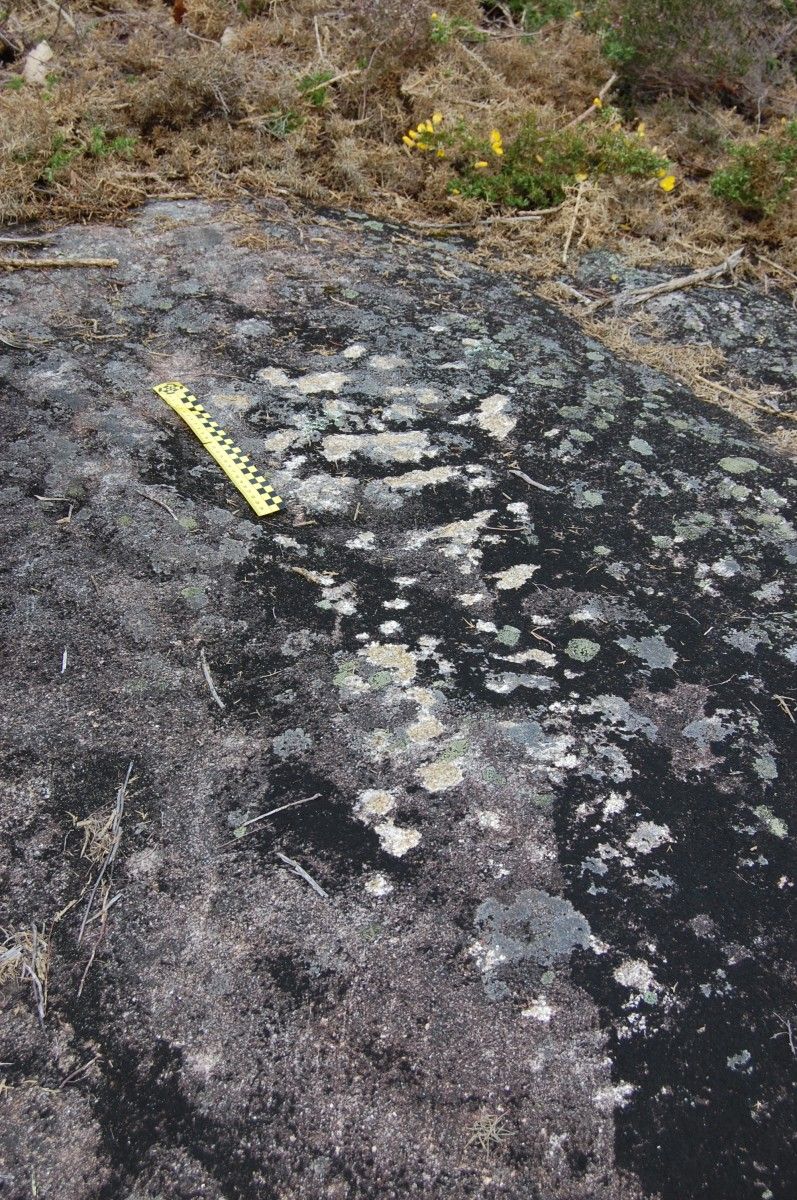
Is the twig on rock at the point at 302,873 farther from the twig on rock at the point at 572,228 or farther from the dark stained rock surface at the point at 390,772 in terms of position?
the twig on rock at the point at 572,228

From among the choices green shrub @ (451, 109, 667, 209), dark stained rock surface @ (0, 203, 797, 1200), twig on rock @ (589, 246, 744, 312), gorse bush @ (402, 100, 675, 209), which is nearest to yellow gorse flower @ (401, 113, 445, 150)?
gorse bush @ (402, 100, 675, 209)

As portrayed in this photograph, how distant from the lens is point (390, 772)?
2.13 metres

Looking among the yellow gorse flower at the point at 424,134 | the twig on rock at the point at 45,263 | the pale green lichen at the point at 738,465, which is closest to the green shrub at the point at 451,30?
the yellow gorse flower at the point at 424,134

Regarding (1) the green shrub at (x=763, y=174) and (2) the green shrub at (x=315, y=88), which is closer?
(1) the green shrub at (x=763, y=174)

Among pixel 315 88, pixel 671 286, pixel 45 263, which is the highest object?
pixel 315 88

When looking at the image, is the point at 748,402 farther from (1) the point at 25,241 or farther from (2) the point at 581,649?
(1) the point at 25,241

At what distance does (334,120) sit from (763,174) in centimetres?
221

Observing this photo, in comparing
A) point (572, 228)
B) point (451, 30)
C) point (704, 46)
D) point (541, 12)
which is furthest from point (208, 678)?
point (541, 12)

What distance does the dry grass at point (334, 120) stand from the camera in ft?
13.9

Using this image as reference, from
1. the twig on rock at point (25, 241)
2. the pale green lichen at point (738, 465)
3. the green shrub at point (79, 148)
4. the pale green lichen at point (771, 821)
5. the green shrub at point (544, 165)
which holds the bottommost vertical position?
A: the pale green lichen at point (771, 821)

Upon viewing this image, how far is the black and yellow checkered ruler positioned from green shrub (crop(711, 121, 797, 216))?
10.1 feet

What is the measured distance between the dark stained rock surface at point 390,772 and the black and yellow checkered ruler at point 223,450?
0.06m

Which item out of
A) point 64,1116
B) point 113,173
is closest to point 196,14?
point 113,173

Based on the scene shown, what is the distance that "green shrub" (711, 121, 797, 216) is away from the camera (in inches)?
174
